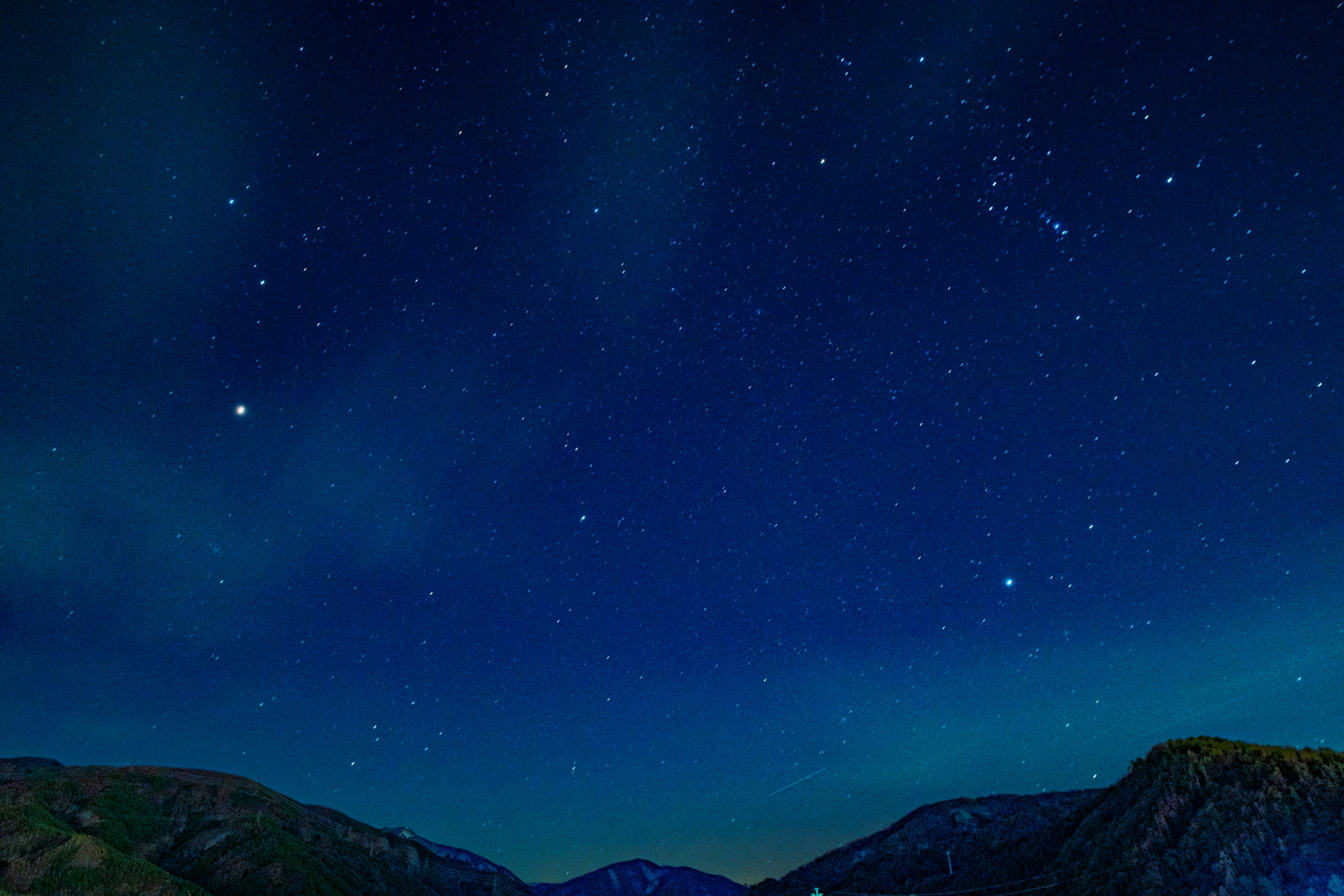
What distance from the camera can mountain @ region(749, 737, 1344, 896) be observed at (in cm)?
4003

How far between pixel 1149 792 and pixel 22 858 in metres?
82.8

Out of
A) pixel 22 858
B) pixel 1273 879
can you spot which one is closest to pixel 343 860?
pixel 22 858

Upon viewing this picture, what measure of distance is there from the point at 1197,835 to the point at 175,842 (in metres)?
90.5

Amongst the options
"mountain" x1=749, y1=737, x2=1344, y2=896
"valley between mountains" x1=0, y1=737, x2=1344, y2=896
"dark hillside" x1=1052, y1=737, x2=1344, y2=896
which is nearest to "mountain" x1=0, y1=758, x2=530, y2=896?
"valley between mountains" x1=0, y1=737, x2=1344, y2=896

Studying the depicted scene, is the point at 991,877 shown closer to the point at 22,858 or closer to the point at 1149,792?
the point at 1149,792

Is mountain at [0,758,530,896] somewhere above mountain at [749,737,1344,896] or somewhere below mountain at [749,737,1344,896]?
above

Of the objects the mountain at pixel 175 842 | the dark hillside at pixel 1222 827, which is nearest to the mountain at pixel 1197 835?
the dark hillside at pixel 1222 827

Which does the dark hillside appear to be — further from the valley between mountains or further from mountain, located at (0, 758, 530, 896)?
mountain, located at (0, 758, 530, 896)

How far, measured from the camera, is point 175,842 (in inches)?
3189

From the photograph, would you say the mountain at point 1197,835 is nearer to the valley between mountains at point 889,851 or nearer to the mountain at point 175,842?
the valley between mountains at point 889,851

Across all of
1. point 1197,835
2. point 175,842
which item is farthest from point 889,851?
point 175,842

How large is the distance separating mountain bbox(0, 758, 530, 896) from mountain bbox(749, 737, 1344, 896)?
68.8 m

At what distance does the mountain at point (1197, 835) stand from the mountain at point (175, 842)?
6885cm

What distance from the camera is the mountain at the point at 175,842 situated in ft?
200
